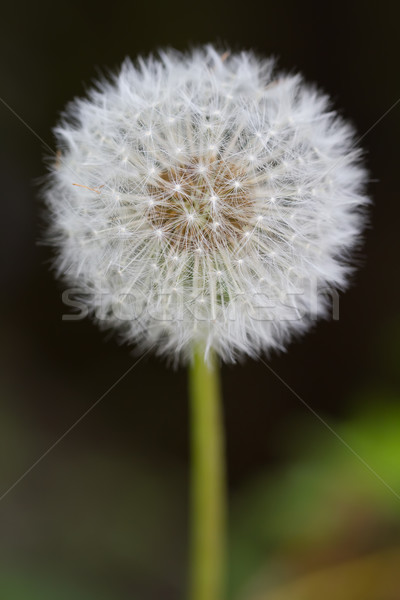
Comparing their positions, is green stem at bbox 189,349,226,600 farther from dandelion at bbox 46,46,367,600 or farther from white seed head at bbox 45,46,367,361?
white seed head at bbox 45,46,367,361

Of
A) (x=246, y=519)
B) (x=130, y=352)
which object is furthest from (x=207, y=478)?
(x=130, y=352)

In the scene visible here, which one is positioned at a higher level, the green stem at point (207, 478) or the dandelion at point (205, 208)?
the dandelion at point (205, 208)

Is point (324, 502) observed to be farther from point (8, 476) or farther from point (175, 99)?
point (175, 99)

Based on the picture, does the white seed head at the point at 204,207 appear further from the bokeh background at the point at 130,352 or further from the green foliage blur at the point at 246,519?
the bokeh background at the point at 130,352

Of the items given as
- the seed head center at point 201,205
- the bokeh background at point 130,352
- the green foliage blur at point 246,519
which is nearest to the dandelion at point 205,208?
the seed head center at point 201,205

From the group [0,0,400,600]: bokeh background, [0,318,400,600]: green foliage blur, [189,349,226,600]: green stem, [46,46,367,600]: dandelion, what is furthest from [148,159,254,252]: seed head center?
[0,0,400,600]: bokeh background

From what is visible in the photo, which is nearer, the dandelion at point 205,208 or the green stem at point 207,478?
the dandelion at point 205,208

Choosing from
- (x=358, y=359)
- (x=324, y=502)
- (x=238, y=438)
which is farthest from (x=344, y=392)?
(x=324, y=502)
